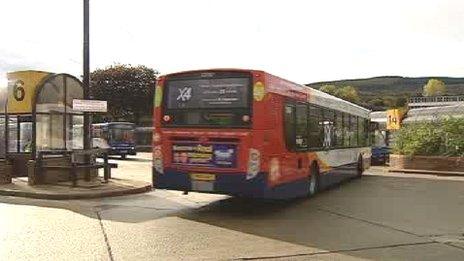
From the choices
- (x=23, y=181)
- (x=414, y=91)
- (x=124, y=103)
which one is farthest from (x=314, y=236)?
(x=414, y=91)

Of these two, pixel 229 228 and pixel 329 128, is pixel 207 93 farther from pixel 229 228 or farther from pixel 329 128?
pixel 329 128

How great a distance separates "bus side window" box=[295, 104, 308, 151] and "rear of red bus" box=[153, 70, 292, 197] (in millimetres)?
1307

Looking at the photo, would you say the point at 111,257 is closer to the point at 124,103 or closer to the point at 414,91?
the point at 124,103

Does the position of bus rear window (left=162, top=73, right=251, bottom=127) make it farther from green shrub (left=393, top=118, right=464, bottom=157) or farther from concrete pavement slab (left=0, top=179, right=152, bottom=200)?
green shrub (left=393, top=118, right=464, bottom=157)

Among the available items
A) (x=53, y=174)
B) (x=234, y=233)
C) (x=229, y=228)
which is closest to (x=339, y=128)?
(x=53, y=174)

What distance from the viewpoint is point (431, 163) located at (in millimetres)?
27906

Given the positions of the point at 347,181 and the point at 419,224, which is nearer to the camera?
the point at 419,224

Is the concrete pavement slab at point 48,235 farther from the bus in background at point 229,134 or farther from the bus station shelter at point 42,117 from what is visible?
the bus station shelter at point 42,117

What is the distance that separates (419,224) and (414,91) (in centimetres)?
15381

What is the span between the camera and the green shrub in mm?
28188

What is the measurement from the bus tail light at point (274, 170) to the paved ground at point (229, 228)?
81cm

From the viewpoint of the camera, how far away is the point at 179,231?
406 inches

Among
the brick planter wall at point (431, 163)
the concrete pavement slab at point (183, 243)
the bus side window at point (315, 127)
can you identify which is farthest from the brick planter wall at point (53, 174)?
the brick planter wall at point (431, 163)

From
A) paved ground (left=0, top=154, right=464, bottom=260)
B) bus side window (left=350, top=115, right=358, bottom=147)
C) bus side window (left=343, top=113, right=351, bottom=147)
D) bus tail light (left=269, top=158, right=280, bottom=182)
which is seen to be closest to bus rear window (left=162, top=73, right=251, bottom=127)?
bus tail light (left=269, top=158, right=280, bottom=182)
